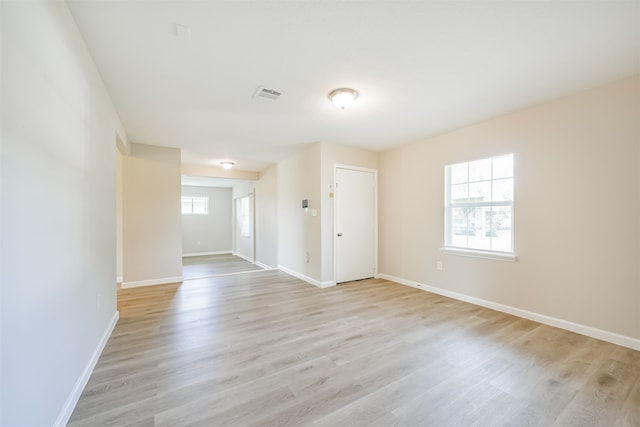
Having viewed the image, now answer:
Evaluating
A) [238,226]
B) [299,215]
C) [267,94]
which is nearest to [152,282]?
[299,215]

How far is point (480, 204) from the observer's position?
11.9 ft

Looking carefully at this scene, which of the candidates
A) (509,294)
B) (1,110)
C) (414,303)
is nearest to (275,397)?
(1,110)

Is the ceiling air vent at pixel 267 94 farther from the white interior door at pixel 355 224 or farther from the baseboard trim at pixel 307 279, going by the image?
the baseboard trim at pixel 307 279

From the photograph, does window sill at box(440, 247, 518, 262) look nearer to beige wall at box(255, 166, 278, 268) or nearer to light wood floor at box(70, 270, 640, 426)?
light wood floor at box(70, 270, 640, 426)

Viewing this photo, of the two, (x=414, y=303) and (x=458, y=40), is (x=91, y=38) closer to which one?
(x=458, y=40)

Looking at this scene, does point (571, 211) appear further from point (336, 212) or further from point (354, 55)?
point (336, 212)

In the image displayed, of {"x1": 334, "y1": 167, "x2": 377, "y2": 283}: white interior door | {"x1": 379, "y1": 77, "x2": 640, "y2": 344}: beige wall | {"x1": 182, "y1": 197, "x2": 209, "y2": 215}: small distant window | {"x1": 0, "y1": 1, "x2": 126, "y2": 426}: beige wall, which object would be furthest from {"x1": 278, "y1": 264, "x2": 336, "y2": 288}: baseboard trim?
{"x1": 182, "y1": 197, "x2": 209, "y2": 215}: small distant window

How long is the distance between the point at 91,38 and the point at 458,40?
2.73 meters

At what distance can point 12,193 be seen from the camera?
1.08 metres

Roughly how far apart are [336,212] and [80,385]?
368cm

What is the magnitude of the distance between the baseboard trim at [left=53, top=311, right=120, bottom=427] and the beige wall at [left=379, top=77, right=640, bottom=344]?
4.23m

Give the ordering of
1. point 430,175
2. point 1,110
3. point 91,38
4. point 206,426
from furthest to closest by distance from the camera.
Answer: point 430,175, point 91,38, point 206,426, point 1,110

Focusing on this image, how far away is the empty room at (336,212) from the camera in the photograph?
58.6 inches

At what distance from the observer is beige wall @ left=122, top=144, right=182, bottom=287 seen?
450 centimetres
